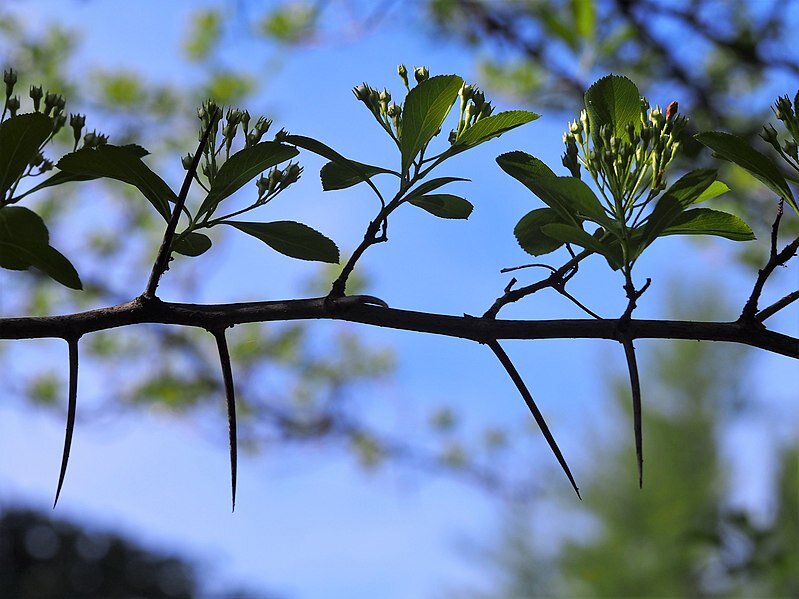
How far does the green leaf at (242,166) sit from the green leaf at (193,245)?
0.03m

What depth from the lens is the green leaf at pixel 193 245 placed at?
0.35 metres

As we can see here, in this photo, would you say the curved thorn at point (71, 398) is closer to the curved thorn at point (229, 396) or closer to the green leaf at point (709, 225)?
the curved thorn at point (229, 396)

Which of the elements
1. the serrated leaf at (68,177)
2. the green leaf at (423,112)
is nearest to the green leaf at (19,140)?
the serrated leaf at (68,177)

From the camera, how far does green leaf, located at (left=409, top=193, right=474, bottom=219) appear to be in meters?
0.34

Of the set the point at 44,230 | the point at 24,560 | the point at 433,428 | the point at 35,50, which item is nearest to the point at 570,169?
the point at 44,230

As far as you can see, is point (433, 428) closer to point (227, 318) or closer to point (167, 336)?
point (167, 336)

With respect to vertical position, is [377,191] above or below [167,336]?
below

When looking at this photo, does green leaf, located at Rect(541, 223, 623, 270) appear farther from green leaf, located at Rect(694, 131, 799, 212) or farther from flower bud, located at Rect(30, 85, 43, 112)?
flower bud, located at Rect(30, 85, 43, 112)

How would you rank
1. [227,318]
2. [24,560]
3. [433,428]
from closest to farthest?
[227,318], [433,428], [24,560]

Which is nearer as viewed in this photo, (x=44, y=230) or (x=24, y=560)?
(x=44, y=230)

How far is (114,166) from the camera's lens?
326mm

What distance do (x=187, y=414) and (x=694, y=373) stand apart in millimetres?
2875

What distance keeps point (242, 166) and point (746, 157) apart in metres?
0.19

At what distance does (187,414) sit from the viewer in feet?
10.1
